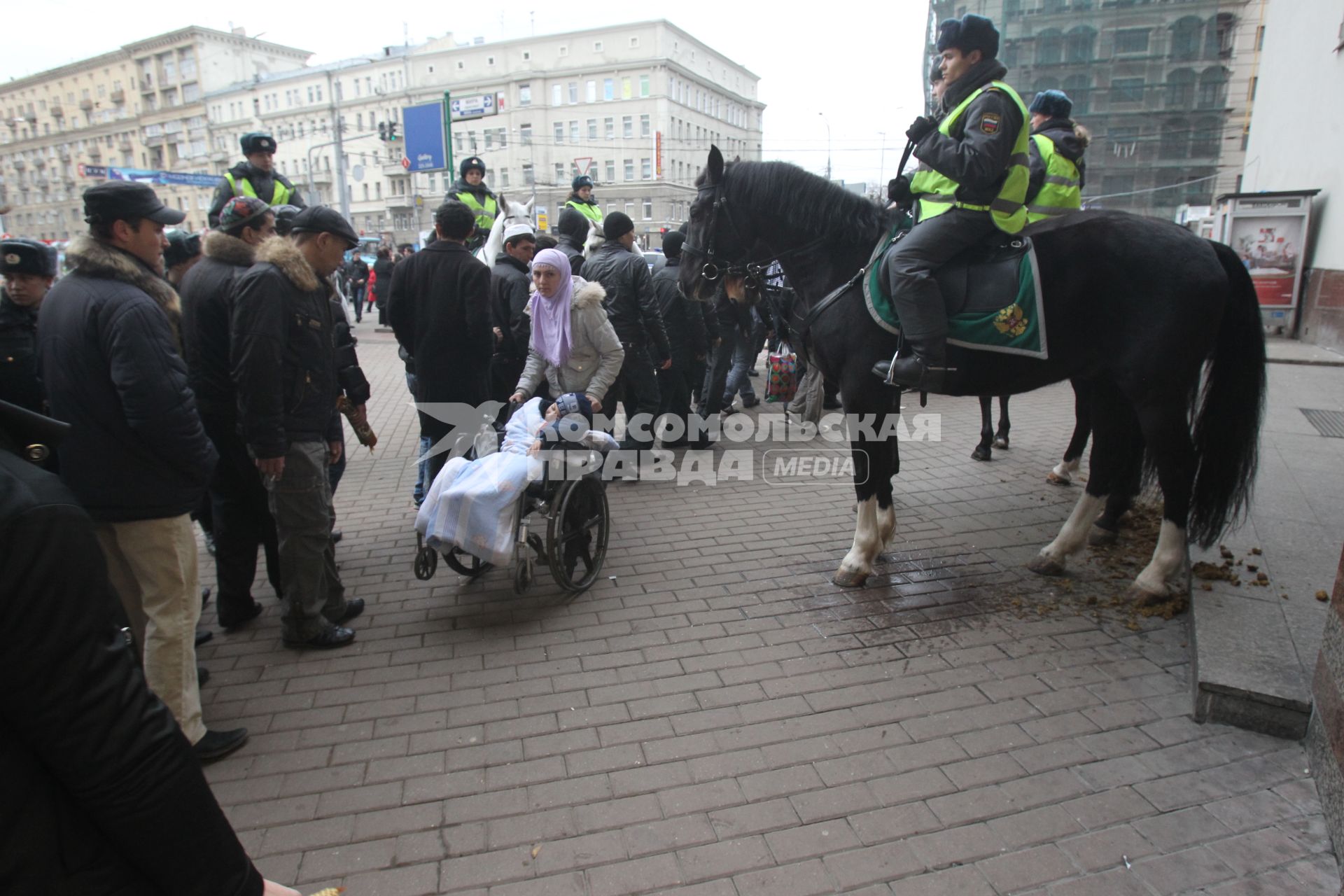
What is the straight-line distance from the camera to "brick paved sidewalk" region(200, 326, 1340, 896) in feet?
7.74

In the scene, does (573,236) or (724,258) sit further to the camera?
(573,236)

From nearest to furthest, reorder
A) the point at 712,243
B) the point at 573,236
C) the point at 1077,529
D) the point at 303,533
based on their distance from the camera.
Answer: the point at 303,533 < the point at 1077,529 < the point at 712,243 < the point at 573,236

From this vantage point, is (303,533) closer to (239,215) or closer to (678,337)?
(239,215)

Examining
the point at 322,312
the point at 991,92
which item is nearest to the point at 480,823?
the point at 322,312

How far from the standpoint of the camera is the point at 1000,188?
154 inches

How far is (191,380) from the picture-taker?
150 inches

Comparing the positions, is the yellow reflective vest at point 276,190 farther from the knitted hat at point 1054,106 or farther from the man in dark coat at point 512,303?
the knitted hat at point 1054,106

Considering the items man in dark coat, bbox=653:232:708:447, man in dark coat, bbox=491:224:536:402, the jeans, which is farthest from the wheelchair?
man in dark coat, bbox=653:232:708:447

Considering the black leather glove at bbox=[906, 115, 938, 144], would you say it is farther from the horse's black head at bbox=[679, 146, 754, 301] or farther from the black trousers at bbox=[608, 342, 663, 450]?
the black trousers at bbox=[608, 342, 663, 450]

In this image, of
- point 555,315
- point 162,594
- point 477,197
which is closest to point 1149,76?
point 477,197

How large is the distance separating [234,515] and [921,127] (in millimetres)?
4264

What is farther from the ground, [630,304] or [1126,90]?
[1126,90]

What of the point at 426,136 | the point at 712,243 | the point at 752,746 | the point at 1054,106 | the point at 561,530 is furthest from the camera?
the point at 426,136

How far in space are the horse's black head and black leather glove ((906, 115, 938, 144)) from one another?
1.20m
